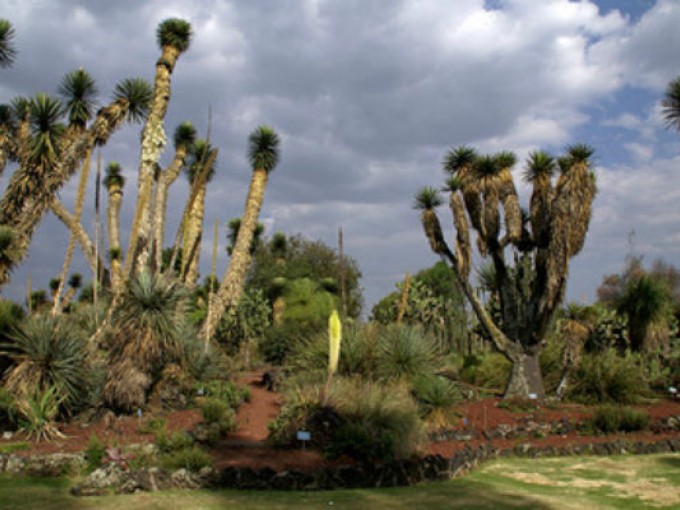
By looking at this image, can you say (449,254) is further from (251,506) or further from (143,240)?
(251,506)

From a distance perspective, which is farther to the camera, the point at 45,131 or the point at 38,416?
the point at 45,131

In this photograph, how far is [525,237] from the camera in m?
20.2

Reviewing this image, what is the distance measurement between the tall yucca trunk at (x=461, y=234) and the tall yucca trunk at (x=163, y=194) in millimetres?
11758

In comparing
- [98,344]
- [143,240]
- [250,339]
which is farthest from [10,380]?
[250,339]

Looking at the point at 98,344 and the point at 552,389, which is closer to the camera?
the point at 98,344

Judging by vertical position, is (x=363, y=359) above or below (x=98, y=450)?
above

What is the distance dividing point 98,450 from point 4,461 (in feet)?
4.90

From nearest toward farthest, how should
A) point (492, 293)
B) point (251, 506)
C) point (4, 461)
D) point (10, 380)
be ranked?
point (251, 506)
point (4, 461)
point (10, 380)
point (492, 293)

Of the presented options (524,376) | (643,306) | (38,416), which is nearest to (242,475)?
(38,416)

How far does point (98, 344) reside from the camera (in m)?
17.2

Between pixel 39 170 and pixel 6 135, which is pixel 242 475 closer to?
pixel 39 170

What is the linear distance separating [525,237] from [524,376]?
4318 millimetres

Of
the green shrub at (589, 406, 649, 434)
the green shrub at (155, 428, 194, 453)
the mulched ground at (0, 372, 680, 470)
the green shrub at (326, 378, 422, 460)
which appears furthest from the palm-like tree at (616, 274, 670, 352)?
the green shrub at (155, 428, 194, 453)

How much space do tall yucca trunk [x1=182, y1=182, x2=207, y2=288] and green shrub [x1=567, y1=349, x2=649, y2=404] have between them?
1679 centimetres
